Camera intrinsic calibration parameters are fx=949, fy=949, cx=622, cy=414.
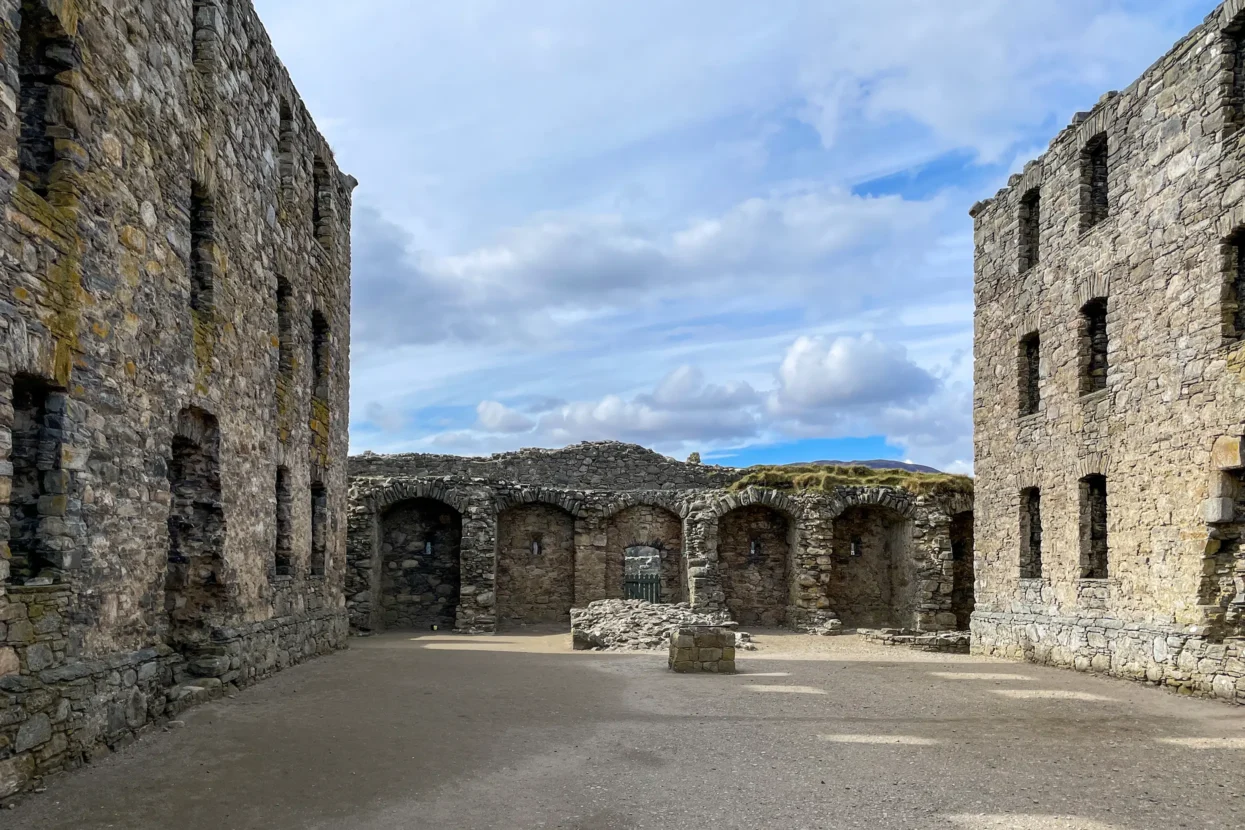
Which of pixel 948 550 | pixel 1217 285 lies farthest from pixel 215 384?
pixel 948 550

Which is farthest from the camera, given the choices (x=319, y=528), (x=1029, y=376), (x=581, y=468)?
(x=581, y=468)

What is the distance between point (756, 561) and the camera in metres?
22.8

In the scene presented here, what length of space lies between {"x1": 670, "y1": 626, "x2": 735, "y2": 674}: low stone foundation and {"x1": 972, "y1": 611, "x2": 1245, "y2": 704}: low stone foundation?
5.03m

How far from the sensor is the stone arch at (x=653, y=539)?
74.6 feet

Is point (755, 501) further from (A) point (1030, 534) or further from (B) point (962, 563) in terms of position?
(A) point (1030, 534)

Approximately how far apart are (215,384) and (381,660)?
18.0 ft

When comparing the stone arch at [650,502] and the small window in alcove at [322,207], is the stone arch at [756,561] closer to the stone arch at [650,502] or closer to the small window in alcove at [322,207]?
the stone arch at [650,502]

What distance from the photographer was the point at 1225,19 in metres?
11.1

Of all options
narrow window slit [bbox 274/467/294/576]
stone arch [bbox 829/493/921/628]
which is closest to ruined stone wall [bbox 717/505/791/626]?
stone arch [bbox 829/493/921/628]

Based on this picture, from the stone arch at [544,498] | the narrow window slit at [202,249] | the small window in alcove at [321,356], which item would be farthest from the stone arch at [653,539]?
the narrow window slit at [202,249]

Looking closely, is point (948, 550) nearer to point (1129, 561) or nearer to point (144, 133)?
point (1129, 561)

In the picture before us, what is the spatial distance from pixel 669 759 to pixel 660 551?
15.7m

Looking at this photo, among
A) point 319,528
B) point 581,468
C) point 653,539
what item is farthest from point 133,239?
point 581,468

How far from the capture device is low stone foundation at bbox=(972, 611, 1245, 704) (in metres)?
10.8
